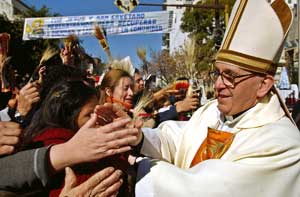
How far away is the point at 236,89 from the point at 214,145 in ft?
1.18

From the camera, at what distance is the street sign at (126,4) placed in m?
19.3

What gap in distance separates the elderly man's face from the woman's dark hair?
0.80 meters

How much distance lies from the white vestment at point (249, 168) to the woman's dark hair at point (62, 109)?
0.47m

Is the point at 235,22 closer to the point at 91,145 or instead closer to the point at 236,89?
the point at 236,89

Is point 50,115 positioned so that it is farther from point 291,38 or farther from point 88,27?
point 291,38

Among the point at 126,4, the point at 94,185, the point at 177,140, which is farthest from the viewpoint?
the point at 126,4

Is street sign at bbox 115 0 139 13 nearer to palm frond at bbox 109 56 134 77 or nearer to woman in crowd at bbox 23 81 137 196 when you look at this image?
palm frond at bbox 109 56 134 77

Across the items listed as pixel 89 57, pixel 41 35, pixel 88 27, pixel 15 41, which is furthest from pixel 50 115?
pixel 15 41

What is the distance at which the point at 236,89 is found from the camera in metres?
2.80

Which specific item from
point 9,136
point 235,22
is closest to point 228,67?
point 235,22

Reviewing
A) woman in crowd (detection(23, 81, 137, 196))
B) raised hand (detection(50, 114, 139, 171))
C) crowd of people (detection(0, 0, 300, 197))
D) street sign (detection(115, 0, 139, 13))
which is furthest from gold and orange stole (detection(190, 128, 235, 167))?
street sign (detection(115, 0, 139, 13))

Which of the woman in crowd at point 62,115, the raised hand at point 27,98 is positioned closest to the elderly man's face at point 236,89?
the woman in crowd at point 62,115

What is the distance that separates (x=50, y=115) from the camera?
237 centimetres

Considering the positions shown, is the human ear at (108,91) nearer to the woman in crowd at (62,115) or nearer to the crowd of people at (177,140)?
the crowd of people at (177,140)
